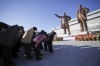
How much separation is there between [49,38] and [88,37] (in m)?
5.82

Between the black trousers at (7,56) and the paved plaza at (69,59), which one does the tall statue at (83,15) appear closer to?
the paved plaza at (69,59)

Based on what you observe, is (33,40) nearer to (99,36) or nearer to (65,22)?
(99,36)

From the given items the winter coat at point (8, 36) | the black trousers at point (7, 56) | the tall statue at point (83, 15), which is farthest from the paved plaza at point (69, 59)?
the tall statue at point (83, 15)

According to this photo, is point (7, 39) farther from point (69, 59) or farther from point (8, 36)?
point (69, 59)

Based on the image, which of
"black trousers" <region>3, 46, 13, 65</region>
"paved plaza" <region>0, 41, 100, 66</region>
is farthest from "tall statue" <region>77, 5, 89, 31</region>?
"black trousers" <region>3, 46, 13, 65</region>

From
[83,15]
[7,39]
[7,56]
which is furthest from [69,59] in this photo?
[83,15]

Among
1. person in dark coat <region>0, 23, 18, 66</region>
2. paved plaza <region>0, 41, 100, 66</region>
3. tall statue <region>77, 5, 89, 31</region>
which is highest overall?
tall statue <region>77, 5, 89, 31</region>

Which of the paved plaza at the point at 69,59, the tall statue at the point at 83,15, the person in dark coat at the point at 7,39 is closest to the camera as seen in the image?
the paved plaza at the point at 69,59

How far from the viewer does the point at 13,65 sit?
15.0 feet

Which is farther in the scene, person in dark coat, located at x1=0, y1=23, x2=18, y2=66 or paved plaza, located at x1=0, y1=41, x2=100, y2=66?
person in dark coat, located at x1=0, y1=23, x2=18, y2=66

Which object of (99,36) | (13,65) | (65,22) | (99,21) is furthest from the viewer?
(99,21)

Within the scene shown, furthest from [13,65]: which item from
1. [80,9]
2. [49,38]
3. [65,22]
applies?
[65,22]

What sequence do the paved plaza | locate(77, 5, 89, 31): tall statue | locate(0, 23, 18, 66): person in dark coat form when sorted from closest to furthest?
the paved plaza → locate(0, 23, 18, 66): person in dark coat → locate(77, 5, 89, 31): tall statue

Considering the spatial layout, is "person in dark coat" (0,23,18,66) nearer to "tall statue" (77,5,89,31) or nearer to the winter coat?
the winter coat
